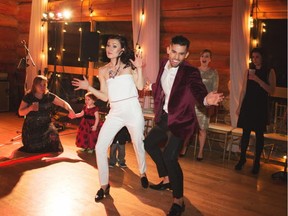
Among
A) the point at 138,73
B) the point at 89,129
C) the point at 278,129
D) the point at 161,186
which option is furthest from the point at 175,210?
the point at 278,129

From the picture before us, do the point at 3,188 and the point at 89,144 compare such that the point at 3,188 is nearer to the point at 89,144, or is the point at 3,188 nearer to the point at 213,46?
the point at 89,144

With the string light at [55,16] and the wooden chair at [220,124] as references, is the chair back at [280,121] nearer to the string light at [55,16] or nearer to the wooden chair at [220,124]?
the wooden chair at [220,124]

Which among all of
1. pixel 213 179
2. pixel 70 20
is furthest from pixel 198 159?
pixel 70 20

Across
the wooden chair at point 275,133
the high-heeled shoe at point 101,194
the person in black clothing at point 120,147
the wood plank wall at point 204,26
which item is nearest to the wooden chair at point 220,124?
the wooden chair at point 275,133

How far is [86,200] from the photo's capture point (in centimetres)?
322

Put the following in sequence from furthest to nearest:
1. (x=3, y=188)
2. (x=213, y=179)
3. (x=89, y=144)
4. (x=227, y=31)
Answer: (x=227, y=31), (x=89, y=144), (x=213, y=179), (x=3, y=188)

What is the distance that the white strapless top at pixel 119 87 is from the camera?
127 inches

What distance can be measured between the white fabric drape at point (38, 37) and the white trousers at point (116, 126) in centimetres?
593

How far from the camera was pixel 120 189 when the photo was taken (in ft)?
11.8

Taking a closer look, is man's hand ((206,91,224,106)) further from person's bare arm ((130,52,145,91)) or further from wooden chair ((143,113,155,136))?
wooden chair ((143,113,155,136))

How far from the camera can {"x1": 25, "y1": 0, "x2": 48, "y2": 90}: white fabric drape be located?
8492 millimetres

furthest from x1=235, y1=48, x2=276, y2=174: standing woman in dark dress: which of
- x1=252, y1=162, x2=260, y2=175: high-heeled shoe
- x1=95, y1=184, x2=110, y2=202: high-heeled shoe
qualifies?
x1=95, y1=184, x2=110, y2=202: high-heeled shoe

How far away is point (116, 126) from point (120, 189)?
85cm

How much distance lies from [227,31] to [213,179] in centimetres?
284
